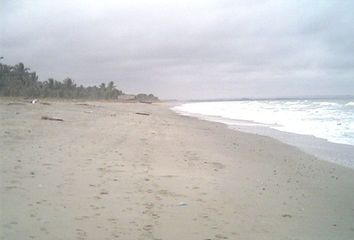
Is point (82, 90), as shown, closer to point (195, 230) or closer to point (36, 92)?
point (36, 92)

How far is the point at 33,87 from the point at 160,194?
246 feet

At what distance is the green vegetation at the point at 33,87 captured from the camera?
7088cm

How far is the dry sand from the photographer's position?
509 centimetres

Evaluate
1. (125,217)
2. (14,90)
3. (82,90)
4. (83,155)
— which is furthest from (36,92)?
(125,217)

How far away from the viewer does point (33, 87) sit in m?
76.1

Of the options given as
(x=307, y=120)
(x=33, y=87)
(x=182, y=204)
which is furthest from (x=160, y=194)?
(x=33, y=87)

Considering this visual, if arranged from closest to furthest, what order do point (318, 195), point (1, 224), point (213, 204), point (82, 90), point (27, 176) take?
point (1, 224)
point (213, 204)
point (27, 176)
point (318, 195)
point (82, 90)

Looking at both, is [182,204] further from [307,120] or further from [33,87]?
[33,87]

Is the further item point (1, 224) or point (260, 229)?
point (260, 229)

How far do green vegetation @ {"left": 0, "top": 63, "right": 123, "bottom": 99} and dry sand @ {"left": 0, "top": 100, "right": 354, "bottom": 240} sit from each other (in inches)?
2508

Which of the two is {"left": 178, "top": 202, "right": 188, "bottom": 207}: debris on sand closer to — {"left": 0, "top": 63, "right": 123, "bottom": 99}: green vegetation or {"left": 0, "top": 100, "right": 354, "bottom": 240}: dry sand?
{"left": 0, "top": 100, "right": 354, "bottom": 240}: dry sand

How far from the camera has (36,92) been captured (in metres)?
75.0

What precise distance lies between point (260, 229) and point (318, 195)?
284cm

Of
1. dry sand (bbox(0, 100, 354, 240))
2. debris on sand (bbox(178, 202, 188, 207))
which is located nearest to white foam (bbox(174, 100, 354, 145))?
dry sand (bbox(0, 100, 354, 240))
